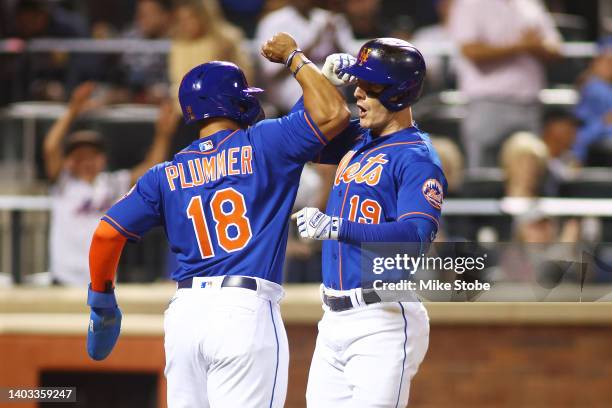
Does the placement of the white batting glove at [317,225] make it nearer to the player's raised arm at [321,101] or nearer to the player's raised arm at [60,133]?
the player's raised arm at [321,101]

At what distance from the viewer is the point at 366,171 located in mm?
3926

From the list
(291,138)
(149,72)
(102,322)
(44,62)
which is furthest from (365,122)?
(44,62)

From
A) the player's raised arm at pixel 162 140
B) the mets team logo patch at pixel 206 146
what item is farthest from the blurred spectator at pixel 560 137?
the mets team logo patch at pixel 206 146

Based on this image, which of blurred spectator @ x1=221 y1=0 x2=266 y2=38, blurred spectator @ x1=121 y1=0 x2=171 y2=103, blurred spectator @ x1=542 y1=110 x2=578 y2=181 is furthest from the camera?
blurred spectator @ x1=221 y1=0 x2=266 y2=38

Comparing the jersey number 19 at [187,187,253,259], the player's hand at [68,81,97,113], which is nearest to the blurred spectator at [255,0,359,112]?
the player's hand at [68,81,97,113]

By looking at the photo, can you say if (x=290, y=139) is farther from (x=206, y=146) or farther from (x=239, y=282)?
(x=239, y=282)

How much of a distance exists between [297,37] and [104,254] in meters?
3.42

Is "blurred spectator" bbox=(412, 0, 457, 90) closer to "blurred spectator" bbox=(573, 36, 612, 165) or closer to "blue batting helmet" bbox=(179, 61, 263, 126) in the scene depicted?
"blurred spectator" bbox=(573, 36, 612, 165)

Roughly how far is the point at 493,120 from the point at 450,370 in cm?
218

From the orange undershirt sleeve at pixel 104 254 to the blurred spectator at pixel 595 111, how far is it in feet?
14.7

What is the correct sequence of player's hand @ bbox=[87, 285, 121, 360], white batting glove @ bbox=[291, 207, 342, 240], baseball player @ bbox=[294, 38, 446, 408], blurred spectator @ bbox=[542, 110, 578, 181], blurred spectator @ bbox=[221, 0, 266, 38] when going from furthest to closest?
blurred spectator @ bbox=[221, 0, 266, 38] < blurred spectator @ bbox=[542, 110, 578, 181] < player's hand @ bbox=[87, 285, 121, 360] < baseball player @ bbox=[294, 38, 446, 408] < white batting glove @ bbox=[291, 207, 342, 240]

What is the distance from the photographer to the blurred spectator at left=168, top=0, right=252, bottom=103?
7.21 m

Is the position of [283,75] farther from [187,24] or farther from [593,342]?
[593,342]

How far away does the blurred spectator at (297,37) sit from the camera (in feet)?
23.8
